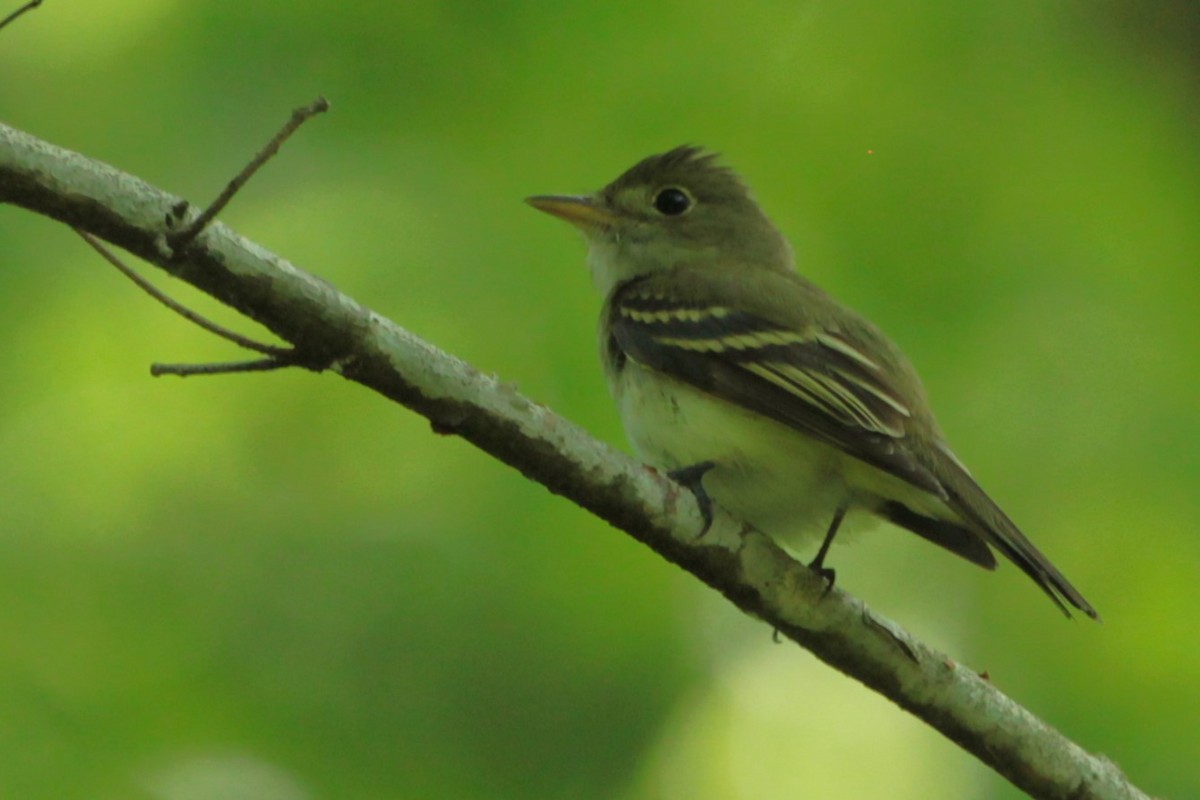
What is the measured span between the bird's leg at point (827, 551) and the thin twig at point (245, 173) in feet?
5.82

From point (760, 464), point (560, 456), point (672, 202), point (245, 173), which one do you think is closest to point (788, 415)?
point (760, 464)

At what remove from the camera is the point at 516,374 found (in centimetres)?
515

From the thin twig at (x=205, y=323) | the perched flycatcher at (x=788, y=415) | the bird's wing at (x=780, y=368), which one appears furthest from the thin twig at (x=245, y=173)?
the bird's wing at (x=780, y=368)

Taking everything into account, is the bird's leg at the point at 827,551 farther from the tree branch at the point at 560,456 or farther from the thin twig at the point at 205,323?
the thin twig at the point at 205,323

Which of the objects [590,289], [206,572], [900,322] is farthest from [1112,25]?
[206,572]

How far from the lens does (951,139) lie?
5766mm

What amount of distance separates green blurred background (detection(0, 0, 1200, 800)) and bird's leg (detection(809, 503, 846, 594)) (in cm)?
109

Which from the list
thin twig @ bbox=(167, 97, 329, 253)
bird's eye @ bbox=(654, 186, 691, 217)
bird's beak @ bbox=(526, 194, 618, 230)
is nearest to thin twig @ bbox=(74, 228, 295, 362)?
thin twig @ bbox=(167, 97, 329, 253)

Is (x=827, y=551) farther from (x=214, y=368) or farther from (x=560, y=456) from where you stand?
(x=214, y=368)

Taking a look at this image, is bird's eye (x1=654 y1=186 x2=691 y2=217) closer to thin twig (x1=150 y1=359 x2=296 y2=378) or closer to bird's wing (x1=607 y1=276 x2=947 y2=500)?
bird's wing (x1=607 y1=276 x2=947 y2=500)

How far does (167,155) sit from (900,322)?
2726mm

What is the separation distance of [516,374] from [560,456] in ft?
6.07

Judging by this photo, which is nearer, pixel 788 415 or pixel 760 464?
pixel 788 415

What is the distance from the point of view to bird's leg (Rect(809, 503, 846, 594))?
3863 millimetres
